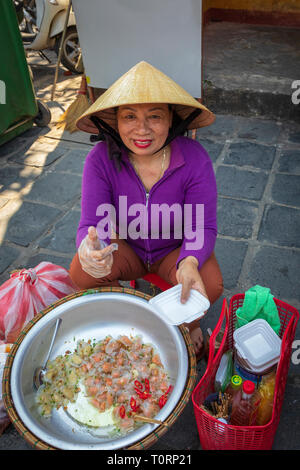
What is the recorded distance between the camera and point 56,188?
3596 mm

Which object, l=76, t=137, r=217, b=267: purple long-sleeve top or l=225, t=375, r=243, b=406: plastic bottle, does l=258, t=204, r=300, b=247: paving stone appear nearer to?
l=76, t=137, r=217, b=267: purple long-sleeve top

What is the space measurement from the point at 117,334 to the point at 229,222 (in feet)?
5.05

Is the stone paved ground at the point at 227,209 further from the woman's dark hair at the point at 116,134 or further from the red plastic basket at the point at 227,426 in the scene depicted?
the woman's dark hair at the point at 116,134

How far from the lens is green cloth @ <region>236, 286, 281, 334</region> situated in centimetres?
168

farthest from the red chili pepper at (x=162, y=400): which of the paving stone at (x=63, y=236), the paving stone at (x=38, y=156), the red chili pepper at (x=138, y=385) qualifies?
the paving stone at (x=38, y=156)

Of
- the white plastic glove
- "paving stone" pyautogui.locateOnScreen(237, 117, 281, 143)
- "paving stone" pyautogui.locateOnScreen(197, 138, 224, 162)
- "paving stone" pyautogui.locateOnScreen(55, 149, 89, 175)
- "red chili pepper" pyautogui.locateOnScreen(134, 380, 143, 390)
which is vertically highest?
the white plastic glove

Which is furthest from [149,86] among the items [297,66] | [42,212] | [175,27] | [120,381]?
[297,66]

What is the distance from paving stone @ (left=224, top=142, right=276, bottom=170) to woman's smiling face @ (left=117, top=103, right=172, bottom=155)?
214 cm

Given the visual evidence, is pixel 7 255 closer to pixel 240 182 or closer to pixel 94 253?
pixel 94 253

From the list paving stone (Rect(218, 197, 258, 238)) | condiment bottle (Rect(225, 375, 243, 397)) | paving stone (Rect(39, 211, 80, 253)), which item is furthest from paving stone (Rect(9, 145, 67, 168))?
condiment bottle (Rect(225, 375, 243, 397))

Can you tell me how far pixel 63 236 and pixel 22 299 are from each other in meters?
1.07

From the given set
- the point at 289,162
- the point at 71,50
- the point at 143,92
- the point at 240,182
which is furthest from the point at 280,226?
the point at 71,50

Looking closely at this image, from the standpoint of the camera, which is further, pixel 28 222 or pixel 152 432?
pixel 28 222

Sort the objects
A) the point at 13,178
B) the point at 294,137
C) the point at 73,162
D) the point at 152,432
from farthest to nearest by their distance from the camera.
Result: the point at 294,137, the point at 73,162, the point at 13,178, the point at 152,432
